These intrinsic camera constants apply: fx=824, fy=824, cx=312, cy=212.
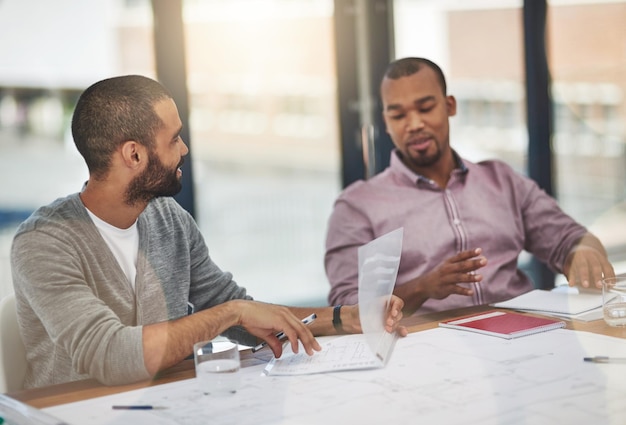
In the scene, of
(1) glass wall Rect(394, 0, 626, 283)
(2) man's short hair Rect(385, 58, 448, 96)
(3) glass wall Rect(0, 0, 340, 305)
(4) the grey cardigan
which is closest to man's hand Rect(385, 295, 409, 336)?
(4) the grey cardigan

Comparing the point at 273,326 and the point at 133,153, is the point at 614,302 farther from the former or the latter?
the point at 133,153

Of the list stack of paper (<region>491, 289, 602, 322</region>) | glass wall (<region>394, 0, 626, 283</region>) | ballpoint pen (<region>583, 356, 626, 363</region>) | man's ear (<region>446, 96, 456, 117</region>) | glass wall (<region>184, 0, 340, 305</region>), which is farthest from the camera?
glass wall (<region>394, 0, 626, 283</region>)

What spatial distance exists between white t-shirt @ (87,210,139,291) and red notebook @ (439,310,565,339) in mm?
709

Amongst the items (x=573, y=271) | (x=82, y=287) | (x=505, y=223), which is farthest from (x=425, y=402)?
(x=505, y=223)

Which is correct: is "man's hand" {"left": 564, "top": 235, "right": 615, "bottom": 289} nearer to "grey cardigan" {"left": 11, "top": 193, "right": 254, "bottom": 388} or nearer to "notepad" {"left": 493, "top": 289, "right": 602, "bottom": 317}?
"notepad" {"left": 493, "top": 289, "right": 602, "bottom": 317}

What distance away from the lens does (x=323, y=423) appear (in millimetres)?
1244

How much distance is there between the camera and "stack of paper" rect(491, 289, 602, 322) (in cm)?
189

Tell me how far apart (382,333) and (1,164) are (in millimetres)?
2550

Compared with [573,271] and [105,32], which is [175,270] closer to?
[573,271]

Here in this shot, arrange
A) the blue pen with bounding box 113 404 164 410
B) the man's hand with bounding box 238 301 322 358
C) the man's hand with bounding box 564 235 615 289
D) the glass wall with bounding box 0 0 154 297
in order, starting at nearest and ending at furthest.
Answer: the blue pen with bounding box 113 404 164 410
the man's hand with bounding box 238 301 322 358
the man's hand with bounding box 564 235 615 289
the glass wall with bounding box 0 0 154 297

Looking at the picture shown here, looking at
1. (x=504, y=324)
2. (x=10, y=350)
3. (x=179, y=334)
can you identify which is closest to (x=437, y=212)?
(x=504, y=324)

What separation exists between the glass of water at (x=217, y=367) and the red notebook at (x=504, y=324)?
1.89ft

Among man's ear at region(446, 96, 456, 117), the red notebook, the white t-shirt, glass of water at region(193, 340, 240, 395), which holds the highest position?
man's ear at region(446, 96, 456, 117)

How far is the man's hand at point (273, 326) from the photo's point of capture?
164cm
